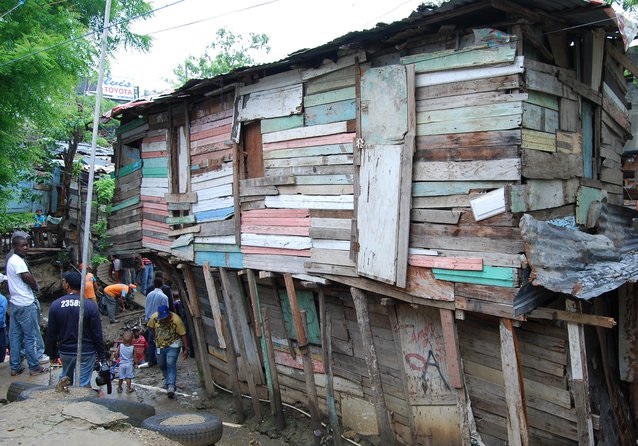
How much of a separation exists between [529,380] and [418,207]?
2.34 m

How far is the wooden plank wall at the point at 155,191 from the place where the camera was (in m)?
9.95

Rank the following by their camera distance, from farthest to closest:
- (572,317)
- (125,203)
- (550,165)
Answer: (125,203) → (550,165) → (572,317)

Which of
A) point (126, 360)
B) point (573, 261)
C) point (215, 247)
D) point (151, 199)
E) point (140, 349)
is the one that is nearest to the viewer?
point (573, 261)

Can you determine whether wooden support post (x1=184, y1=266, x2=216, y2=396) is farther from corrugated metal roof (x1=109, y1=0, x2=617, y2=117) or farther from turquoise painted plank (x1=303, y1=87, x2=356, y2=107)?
corrugated metal roof (x1=109, y1=0, x2=617, y2=117)

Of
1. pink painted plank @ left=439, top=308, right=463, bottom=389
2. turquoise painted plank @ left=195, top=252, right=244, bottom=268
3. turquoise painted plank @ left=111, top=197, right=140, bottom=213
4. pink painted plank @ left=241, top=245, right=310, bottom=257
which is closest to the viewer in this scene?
pink painted plank @ left=439, top=308, right=463, bottom=389

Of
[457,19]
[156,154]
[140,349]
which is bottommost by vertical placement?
[140,349]

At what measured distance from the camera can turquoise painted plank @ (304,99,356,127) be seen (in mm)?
6629

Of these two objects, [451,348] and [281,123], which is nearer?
[451,348]

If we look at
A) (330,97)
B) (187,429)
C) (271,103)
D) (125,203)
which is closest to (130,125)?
(125,203)

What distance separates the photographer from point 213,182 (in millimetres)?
8867

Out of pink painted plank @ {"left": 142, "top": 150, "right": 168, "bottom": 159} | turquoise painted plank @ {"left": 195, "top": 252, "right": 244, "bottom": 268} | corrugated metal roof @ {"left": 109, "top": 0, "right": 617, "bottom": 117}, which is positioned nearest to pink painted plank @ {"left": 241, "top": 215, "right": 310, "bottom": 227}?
turquoise painted plank @ {"left": 195, "top": 252, "right": 244, "bottom": 268}

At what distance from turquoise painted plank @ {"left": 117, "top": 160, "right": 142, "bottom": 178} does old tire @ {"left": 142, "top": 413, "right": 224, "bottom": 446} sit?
20.3 ft

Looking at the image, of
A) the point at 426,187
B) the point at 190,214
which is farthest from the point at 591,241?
the point at 190,214

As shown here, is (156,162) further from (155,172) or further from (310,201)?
(310,201)
